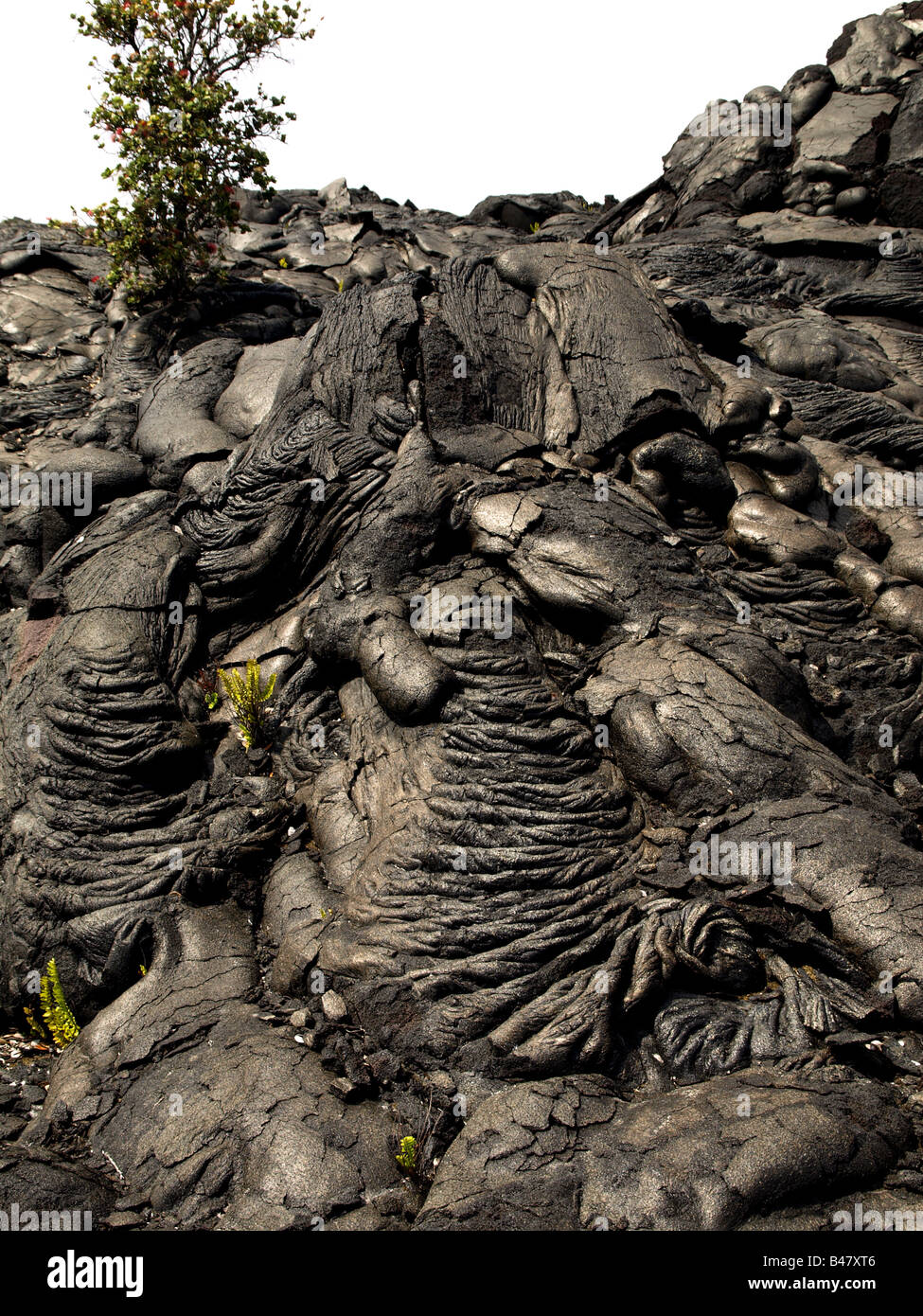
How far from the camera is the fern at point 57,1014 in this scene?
526cm

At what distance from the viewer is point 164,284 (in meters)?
11.0

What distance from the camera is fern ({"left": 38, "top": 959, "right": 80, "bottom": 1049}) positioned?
5.26 metres

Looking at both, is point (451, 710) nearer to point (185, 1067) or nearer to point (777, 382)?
point (185, 1067)

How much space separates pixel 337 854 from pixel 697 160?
45.0 ft

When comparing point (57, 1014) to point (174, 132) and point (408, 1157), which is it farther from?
point (174, 132)

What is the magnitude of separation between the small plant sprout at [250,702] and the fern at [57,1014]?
1888 mm

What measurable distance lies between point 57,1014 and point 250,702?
7.39 ft

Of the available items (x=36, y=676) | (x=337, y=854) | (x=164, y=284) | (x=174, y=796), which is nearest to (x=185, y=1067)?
(x=337, y=854)

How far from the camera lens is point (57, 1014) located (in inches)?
208

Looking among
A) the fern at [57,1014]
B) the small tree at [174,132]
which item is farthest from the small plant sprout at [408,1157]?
the small tree at [174,132]

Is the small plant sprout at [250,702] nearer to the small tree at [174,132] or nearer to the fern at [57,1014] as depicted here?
the fern at [57,1014]

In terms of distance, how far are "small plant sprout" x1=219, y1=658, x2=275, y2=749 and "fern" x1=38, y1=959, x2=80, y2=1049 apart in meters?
1.89

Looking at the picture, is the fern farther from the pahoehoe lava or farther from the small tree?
the small tree
